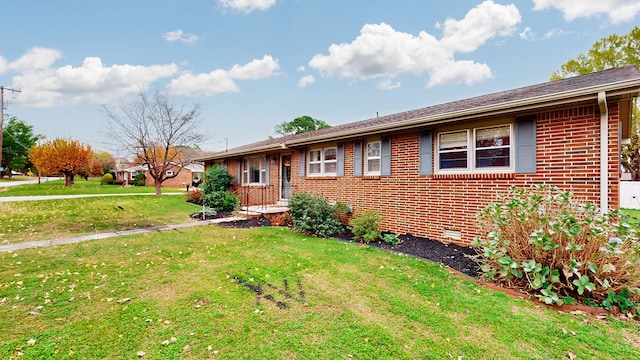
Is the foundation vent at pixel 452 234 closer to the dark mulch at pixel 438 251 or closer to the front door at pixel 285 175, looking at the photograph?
the dark mulch at pixel 438 251

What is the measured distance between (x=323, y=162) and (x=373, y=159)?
228 centimetres

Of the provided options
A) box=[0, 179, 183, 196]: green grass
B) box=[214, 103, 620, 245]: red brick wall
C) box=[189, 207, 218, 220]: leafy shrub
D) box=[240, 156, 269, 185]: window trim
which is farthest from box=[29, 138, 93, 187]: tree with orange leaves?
box=[214, 103, 620, 245]: red brick wall

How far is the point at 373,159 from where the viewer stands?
27.5 feet

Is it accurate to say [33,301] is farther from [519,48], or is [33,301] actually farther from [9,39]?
[9,39]

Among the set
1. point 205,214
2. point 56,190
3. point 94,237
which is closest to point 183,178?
point 56,190

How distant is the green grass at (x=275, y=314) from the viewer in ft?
8.94

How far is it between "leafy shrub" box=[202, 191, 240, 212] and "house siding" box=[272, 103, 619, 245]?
5.03m

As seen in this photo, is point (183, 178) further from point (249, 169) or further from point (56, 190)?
point (249, 169)

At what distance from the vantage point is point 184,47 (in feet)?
51.6

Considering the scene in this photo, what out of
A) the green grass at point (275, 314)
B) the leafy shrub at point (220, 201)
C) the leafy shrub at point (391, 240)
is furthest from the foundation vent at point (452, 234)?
the leafy shrub at point (220, 201)

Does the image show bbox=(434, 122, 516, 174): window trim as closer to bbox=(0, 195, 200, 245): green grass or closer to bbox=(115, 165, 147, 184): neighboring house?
bbox=(0, 195, 200, 245): green grass

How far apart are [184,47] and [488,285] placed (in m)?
17.9

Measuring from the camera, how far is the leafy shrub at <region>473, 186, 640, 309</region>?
367 centimetres

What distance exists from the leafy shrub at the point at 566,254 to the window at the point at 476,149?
1.78 metres
